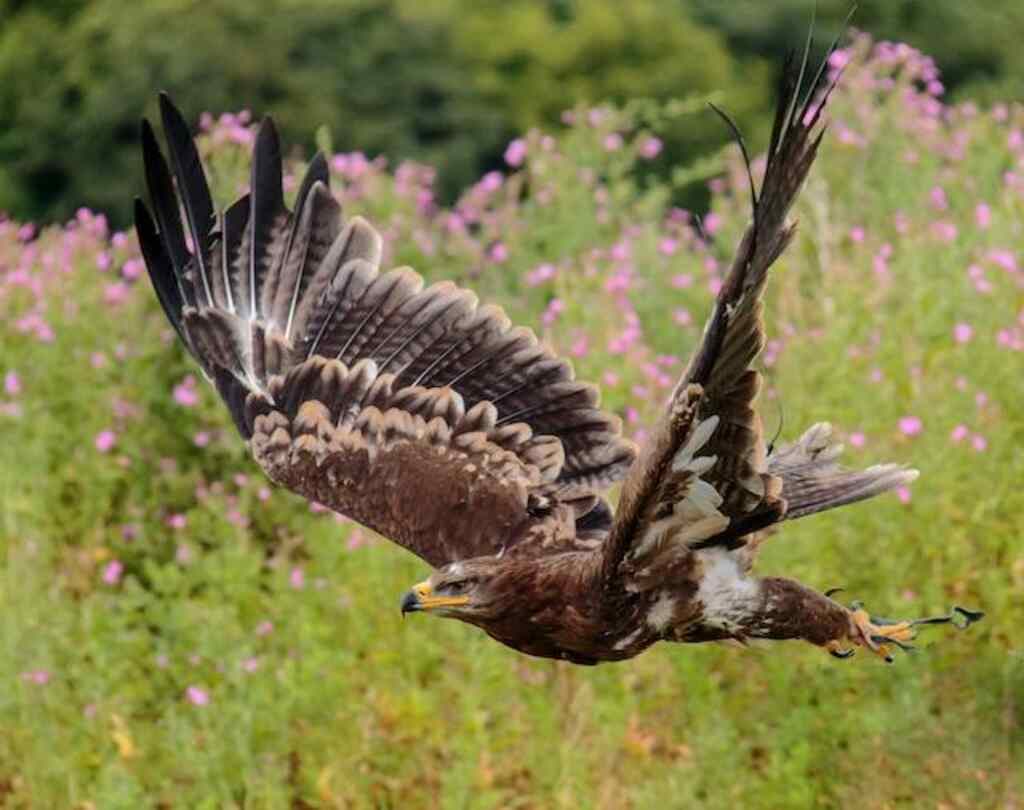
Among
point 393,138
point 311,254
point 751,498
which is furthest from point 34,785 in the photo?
point 393,138

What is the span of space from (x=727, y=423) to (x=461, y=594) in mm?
963

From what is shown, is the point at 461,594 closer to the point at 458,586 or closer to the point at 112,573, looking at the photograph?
the point at 458,586

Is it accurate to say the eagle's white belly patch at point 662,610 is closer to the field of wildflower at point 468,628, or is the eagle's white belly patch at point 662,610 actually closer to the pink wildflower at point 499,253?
the field of wildflower at point 468,628

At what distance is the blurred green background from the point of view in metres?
19.9

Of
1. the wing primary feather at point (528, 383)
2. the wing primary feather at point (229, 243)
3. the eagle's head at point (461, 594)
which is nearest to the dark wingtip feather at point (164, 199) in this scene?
the wing primary feather at point (229, 243)

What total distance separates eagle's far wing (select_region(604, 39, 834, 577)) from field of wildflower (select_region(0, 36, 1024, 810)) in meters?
1.67

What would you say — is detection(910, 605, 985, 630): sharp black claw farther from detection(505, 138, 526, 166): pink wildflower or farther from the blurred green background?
the blurred green background

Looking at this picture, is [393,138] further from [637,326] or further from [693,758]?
[693,758]

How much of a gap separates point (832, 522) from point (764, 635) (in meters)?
1.59

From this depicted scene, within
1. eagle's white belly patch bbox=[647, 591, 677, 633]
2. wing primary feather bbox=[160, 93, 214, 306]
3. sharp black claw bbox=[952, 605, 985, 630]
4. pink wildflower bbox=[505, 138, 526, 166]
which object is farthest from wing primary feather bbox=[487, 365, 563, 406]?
pink wildflower bbox=[505, 138, 526, 166]

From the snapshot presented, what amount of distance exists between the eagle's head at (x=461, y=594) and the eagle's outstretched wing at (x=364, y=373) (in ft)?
1.30

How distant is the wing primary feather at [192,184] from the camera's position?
21.9 ft

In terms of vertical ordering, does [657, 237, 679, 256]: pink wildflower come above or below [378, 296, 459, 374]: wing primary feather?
above

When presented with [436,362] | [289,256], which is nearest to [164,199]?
[289,256]
